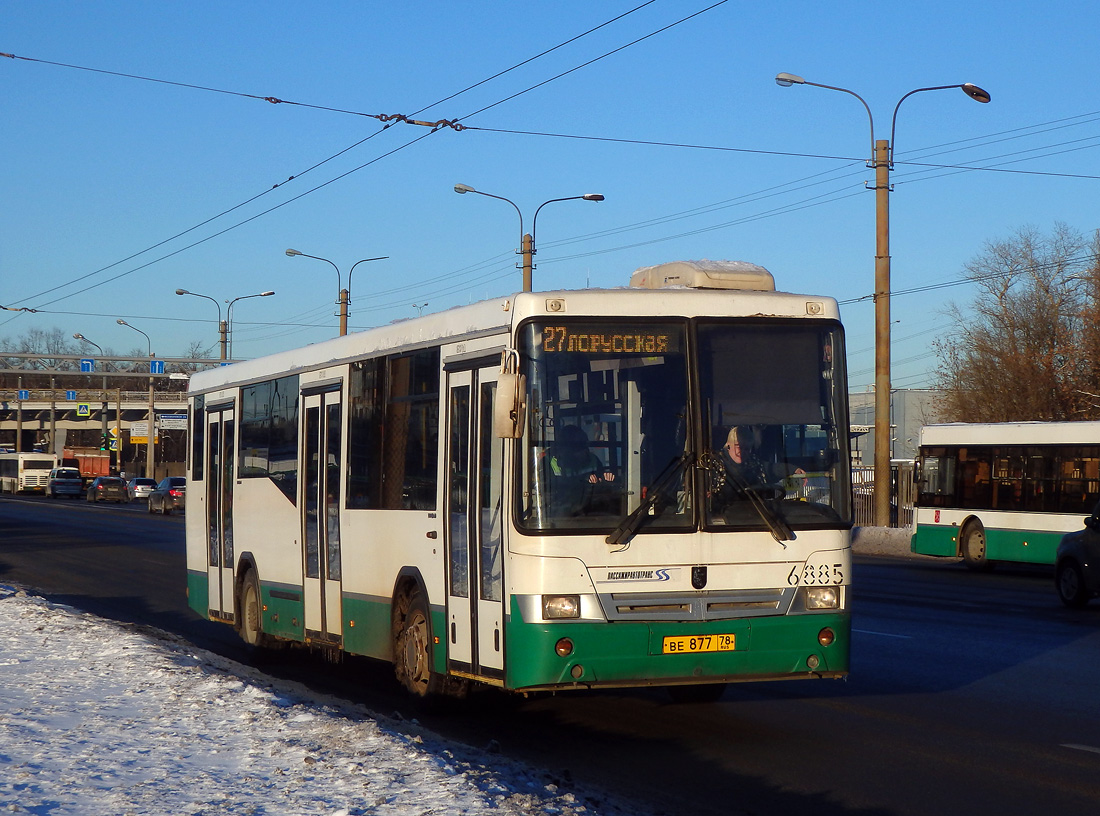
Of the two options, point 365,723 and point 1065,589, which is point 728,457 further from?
point 1065,589

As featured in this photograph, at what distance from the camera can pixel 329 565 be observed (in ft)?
39.9

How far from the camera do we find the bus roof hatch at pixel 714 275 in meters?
9.68

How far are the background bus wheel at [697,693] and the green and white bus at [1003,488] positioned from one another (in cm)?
1451

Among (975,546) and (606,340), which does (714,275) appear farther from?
(975,546)

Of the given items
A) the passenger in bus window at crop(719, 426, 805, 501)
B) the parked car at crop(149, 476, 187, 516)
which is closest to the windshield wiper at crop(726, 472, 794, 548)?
the passenger in bus window at crop(719, 426, 805, 501)

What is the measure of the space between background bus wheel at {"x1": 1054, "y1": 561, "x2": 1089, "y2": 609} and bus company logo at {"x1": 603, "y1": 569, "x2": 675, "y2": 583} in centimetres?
1182

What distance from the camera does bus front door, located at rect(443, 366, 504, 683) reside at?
358 inches

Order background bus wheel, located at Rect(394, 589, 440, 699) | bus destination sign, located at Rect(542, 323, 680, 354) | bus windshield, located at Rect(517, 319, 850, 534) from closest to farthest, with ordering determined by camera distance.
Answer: bus windshield, located at Rect(517, 319, 850, 534)
bus destination sign, located at Rect(542, 323, 680, 354)
background bus wheel, located at Rect(394, 589, 440, 699)

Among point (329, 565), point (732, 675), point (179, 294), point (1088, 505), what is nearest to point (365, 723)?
point (732, 675)

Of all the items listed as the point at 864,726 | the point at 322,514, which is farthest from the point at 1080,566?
the point at 322,514

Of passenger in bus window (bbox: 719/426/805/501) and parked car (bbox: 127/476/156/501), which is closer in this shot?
passenger in bus window (bbox: 719/426/805/501)

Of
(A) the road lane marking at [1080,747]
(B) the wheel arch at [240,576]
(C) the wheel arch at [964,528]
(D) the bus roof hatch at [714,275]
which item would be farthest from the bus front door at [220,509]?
(C) the wheel arch at [964,528]

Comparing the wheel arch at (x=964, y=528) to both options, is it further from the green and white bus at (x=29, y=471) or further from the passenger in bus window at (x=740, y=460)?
the green and white bus at (x=29, y=471)

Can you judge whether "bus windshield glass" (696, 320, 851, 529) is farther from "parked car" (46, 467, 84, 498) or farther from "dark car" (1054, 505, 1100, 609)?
"parked car" (46, 467, 84, 498)
